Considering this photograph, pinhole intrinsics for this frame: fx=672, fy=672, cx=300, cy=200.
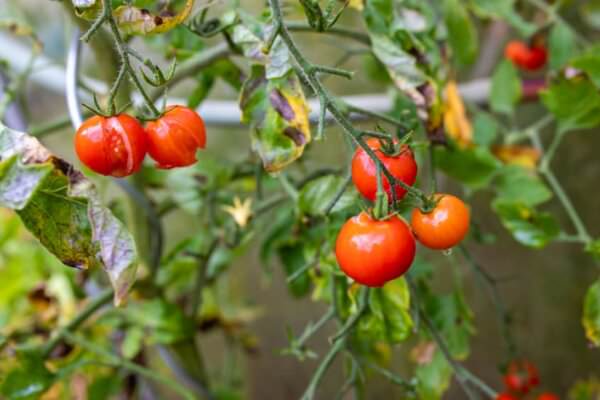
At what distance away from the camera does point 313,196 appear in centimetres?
59

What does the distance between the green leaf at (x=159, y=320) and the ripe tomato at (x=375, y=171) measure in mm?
416

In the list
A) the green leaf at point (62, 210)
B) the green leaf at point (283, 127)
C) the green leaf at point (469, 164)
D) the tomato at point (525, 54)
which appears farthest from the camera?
the tomato at point (525, 54)

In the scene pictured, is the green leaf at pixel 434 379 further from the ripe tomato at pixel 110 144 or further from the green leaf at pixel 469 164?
the ripe tomato at pixel 110 144

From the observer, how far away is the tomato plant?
1.35 feet

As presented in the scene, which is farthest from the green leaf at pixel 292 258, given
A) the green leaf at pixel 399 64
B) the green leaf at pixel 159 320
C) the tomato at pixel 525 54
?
the tomato at pixel 525 54

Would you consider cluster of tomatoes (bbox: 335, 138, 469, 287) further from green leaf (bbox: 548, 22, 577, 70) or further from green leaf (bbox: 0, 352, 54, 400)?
green leaf (bbox: 548, 22, 577, 70)

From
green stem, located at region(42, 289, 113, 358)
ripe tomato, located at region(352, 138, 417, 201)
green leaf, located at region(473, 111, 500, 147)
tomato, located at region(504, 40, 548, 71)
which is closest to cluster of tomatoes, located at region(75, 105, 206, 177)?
ripe tomato, located at region(352, 138, 417, 201)

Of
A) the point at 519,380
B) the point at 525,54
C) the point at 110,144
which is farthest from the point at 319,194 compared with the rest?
the point at 525,54

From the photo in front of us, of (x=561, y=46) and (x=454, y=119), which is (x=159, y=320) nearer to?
(x=454, y=119)

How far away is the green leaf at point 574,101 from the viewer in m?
0.71

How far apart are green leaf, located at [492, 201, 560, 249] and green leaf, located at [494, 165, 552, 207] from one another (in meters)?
0.04

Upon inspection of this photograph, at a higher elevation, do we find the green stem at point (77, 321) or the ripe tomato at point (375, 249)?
the ripe tomato at point (375, 249)

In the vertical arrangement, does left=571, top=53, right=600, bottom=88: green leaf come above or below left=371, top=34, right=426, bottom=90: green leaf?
below

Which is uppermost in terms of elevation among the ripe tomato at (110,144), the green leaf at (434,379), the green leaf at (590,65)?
the ripe tomato at (110,144)
